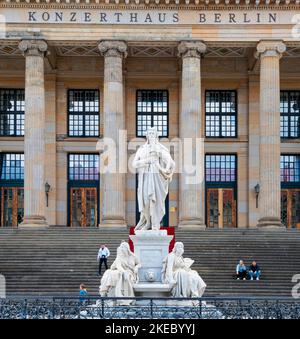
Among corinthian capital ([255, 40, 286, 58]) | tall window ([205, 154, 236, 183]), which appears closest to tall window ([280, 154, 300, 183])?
tall window ([205, 154, 236, 183])

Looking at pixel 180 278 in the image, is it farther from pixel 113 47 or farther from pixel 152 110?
pixel 152 110

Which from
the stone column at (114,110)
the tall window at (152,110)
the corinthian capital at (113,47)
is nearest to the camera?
the stone column at (114,110)

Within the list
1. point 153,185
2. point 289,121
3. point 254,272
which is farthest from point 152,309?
point 289,121

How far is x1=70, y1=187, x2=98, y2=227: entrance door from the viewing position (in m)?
60.1

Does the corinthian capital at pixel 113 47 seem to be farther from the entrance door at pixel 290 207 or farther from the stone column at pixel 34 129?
the entrance door at pixel 290 207

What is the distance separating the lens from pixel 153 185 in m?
25.5

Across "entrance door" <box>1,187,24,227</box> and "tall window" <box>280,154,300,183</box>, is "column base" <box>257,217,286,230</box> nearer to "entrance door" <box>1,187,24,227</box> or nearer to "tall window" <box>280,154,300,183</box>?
"tall window" <box>280,154,300,183</box>

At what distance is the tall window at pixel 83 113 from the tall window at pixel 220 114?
6.96 metres

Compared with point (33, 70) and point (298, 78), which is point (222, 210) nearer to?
point (298, 78)

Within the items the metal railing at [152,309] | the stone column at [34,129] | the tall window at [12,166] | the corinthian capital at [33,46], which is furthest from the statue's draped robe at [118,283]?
the tall window at [12,166]

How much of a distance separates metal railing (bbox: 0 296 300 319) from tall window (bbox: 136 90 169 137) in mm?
39089

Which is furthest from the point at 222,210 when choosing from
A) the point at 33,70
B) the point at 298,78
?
the point at 33,70

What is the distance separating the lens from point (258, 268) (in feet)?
140

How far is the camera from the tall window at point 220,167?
6075 centimetres
